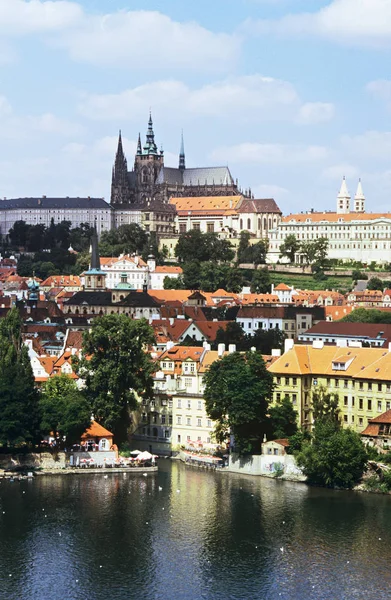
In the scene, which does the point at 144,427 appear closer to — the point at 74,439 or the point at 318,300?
the point at 74,439

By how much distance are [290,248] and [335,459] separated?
128m

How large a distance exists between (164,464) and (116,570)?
1910 cm

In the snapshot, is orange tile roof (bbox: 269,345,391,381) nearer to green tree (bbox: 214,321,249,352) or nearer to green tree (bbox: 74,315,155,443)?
green tree (bbox: 74,315,155,443)

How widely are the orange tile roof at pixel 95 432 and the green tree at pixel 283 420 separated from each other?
8199 millimetres

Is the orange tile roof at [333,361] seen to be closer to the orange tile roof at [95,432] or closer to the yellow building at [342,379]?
the yellow building at [342,379]

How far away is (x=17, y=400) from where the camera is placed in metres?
65.4

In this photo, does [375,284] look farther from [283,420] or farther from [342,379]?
[283,420]

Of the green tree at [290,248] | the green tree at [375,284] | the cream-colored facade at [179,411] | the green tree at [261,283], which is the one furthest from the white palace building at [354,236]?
the cream-colored facade at [179,411]

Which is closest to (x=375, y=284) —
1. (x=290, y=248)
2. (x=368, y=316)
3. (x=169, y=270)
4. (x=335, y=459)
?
(x=169, y=270)

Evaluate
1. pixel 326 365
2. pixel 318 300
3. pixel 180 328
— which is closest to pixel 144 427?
pixel 326 365

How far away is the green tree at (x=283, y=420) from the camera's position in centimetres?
6531

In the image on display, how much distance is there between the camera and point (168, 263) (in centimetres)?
18675

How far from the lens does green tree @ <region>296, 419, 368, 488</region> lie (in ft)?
198

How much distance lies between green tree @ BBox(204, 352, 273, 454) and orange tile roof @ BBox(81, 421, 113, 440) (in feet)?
16.9
